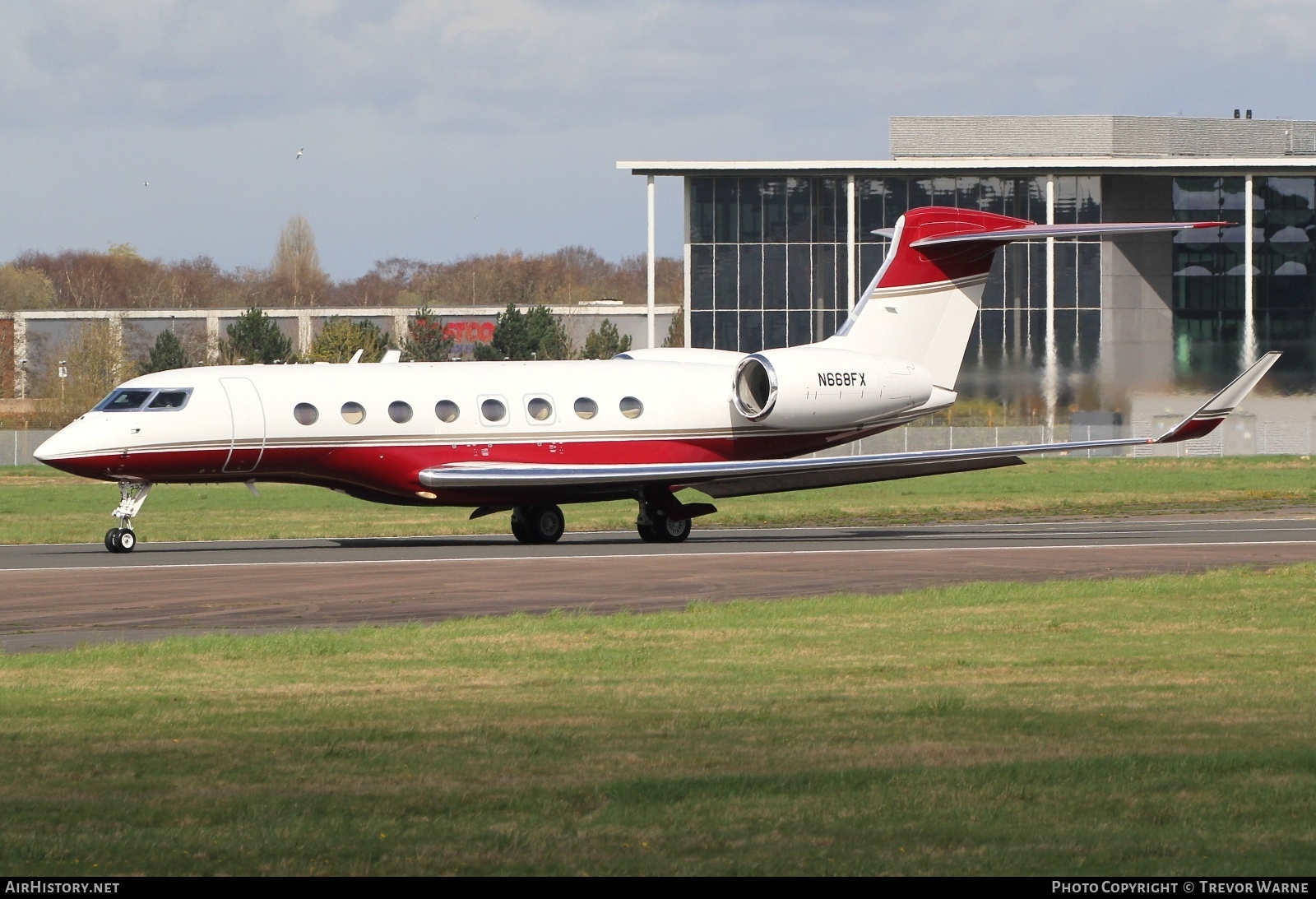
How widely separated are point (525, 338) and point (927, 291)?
6669 cm

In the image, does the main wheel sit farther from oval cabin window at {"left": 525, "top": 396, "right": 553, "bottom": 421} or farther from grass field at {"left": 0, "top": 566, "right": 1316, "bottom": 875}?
grass field at {"left": 0, "top": 566, "right": 1316, "bottom": 875}

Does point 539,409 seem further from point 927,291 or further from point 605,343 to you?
point 605,343

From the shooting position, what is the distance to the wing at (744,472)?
1083 inches

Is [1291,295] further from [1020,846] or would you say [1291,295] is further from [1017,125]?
[1020,846]

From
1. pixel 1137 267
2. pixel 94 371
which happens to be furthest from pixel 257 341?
pixel 1137 267

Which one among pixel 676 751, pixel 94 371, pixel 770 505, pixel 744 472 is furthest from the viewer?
pixel 94 371

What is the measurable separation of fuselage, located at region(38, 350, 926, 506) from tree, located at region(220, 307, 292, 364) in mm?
65034

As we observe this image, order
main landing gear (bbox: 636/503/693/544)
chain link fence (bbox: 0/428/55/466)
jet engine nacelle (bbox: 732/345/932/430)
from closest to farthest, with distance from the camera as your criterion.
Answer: main landing gear (bbox: 636/503/693/544) < jet engine nacelle (bbox: 732/345/932/430) < chain link fence (bbox: 0/428/55/466)

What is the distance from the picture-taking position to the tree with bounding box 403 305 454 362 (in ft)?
330

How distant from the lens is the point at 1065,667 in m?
12.6

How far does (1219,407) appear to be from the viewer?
26562 millimetres

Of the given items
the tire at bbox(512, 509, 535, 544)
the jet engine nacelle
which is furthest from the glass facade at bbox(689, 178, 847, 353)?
the tire at bbox(512, 509, 535, 544)

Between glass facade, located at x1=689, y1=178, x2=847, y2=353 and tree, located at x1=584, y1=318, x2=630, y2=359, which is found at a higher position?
glass facade, located at x1=689, y1=178, x2=847, y2=353

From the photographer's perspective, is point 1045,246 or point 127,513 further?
point 1045,246
